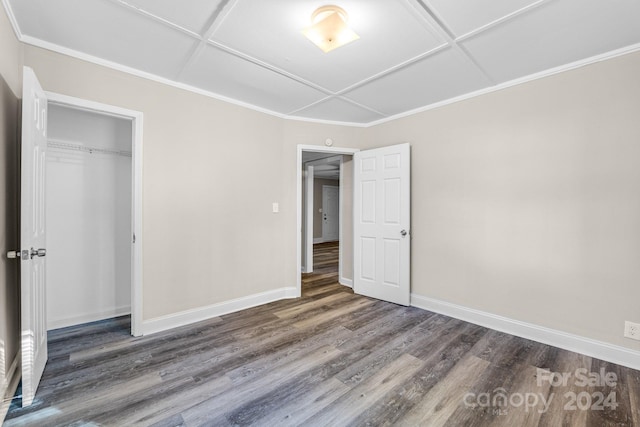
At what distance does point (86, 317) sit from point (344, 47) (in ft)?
12.0

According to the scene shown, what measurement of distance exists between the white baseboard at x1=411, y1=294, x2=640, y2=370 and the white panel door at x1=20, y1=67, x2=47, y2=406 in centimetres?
349

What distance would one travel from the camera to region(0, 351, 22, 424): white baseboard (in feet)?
5.15

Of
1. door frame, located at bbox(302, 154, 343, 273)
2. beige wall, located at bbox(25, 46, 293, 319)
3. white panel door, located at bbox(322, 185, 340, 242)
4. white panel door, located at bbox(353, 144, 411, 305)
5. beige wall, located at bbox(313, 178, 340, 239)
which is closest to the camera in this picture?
beige wall, located at bbox(25, 46, 293, 319)

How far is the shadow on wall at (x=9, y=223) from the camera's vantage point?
1.69 m

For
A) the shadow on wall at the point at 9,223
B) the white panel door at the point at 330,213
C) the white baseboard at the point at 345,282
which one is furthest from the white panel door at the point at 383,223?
the white panel door at the point at 330,213

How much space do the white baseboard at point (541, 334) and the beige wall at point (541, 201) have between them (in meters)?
0.06

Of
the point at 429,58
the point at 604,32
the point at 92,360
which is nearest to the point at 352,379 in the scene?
the point at 92,360

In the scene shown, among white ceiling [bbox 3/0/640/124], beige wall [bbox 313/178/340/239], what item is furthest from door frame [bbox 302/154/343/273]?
beige wall [bbox 313/178/340/239]

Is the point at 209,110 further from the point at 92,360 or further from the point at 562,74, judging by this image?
the point at 562,74

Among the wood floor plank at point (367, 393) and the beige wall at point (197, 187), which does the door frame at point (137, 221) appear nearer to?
the beige wall at point (197, 187)

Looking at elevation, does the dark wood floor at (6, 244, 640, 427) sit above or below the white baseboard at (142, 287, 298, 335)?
below

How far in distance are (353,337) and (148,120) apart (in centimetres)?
285

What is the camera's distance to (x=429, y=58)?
2.32 m

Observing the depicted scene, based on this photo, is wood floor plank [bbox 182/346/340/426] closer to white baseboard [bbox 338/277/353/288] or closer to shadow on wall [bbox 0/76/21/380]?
shadow on wall [bbox 0/76/21/380]
